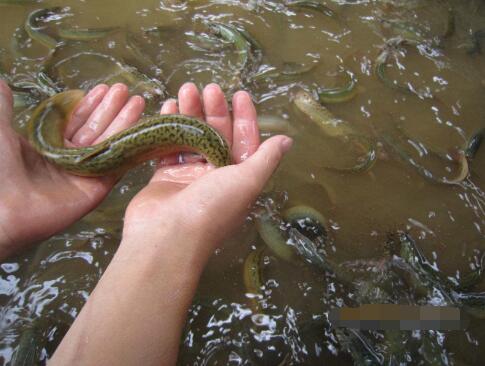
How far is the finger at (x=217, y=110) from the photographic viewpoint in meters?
2.22

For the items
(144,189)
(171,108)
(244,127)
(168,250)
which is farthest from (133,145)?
(168,250)

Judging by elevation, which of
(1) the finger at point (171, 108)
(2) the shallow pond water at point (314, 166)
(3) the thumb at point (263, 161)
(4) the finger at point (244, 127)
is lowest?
(2) the shallow pond water at point (314, 166)

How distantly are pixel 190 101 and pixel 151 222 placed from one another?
83 centimetres

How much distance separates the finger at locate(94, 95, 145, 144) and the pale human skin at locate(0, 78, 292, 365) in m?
0.31

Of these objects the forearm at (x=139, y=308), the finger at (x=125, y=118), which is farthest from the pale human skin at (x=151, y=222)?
the finger at (x=125, y=118)

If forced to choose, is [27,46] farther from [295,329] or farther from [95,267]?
[295,329]

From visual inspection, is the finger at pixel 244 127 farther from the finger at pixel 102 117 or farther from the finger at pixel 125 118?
the finger at pixel 102 117

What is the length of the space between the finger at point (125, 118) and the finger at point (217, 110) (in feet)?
1.56

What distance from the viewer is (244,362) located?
190cm

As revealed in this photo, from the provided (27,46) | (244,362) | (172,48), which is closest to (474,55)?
(172,48)

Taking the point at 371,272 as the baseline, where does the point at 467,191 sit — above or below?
above

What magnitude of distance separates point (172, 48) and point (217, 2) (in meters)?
0.74

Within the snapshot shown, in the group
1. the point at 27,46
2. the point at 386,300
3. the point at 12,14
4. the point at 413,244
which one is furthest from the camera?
the point at 12,14

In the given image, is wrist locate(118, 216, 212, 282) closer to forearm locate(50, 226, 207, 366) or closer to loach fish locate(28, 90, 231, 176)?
forearm locate(50, 226, 207, 366)
